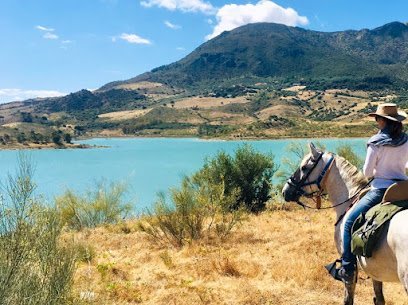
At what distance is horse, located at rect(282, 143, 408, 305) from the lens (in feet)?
14.6

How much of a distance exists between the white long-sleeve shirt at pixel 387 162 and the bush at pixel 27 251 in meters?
3.71

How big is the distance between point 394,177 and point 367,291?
9.52 feet

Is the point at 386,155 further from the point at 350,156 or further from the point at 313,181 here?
the point at 350,156

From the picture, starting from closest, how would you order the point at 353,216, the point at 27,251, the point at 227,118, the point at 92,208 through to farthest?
the point at 27,251
the point at 353,216
the point at 92,208
the point at 227,118

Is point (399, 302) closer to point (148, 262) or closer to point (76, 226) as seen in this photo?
point (148, 262)

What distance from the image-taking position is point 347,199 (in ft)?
18.4

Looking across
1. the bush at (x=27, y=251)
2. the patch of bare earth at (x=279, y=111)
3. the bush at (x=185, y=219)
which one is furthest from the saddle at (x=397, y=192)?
the patch of bare earth at (x=279, y=111)

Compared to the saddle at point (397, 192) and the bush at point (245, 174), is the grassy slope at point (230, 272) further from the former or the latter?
the bush at point (245, 174)

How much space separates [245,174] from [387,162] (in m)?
12.9

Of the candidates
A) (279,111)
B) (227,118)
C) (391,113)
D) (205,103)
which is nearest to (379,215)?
(391,113)

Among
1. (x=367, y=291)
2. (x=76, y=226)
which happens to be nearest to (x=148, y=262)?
(x=367, y=291)

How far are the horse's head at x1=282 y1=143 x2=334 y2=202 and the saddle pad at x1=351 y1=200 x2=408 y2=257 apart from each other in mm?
Result: 983

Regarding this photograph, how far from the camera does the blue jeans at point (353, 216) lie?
16.4 feet

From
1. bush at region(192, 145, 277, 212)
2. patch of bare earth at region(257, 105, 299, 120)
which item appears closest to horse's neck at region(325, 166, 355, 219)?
bush at region(192, 145, 277, 212)
